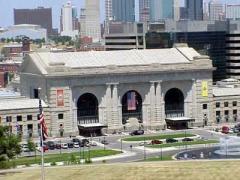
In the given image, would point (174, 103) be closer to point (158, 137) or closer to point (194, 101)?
point (194, 101)

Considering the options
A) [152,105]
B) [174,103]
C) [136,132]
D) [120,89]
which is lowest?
[136,132]

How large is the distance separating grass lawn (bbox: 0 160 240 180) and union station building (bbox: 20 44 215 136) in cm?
5084

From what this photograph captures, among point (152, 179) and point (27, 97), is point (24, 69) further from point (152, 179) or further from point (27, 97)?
point (152, 179)

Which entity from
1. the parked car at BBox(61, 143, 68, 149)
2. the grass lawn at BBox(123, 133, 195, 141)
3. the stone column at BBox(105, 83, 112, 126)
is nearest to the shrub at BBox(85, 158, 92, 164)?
the parked car at BBox(61, 143, 68, 149)

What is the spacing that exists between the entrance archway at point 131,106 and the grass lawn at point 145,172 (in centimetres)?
5742

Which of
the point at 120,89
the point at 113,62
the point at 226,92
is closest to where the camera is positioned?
the point at 120,89

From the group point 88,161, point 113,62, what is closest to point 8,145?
point 88,161

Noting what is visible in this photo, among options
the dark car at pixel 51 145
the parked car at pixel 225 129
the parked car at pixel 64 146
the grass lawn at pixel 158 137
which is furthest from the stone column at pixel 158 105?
the dark car at pixel 51 145

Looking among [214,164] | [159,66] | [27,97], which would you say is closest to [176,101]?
[159,66]

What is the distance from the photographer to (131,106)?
155375 millimetres

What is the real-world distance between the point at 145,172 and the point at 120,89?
6308 centimetres

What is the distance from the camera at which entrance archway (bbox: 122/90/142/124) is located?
155250 mm

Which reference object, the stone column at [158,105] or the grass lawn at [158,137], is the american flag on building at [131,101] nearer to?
the stone column at [158,105]

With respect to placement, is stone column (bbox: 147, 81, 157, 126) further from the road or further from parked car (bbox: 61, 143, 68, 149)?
parked car (bbox: 61, 143, 68, 149)
